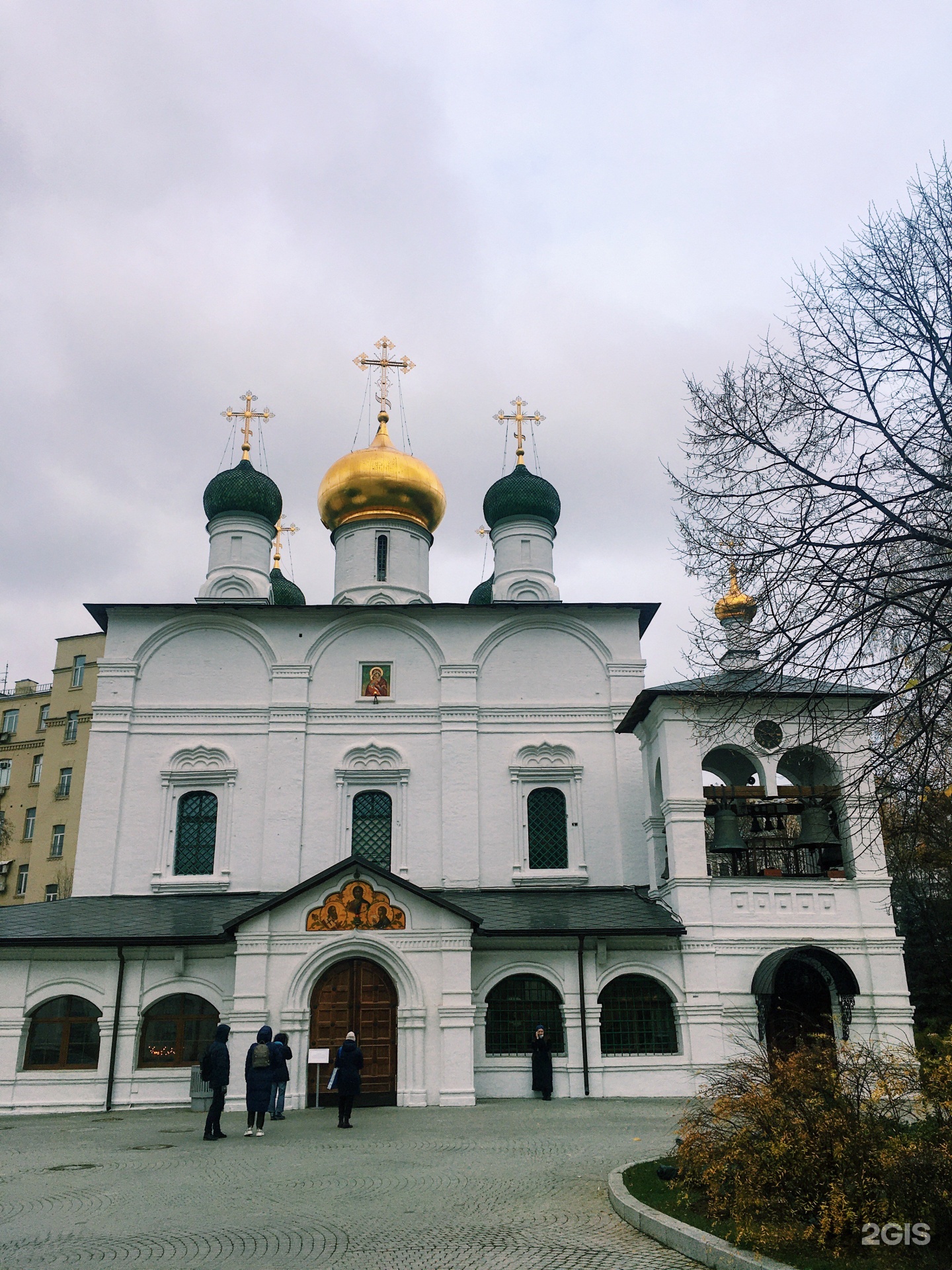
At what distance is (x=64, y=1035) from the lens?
50.5 feet

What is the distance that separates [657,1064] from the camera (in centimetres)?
1512

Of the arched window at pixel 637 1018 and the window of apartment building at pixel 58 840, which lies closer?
the arched window at pixel 637 1018

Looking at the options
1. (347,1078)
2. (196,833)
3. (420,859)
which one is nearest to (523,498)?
(420,859)

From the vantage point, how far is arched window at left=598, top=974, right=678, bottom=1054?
15.4 metres

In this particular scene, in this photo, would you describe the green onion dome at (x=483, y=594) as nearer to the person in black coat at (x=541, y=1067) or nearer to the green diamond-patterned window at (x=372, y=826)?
the green diamond-patterned window at (x=372, y=826)

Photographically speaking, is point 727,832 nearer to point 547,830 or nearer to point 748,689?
point 547,830

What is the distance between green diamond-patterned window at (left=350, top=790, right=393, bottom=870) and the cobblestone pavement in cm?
617

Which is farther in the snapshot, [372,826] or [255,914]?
[372,826]

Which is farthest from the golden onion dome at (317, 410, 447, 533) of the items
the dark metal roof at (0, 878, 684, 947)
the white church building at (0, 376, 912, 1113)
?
the dark metal roof at (0, 878, 684, 947)

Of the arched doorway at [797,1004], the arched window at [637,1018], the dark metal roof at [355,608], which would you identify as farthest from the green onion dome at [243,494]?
the arched doorway at [797,1004]

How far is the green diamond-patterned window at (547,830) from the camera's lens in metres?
17.9

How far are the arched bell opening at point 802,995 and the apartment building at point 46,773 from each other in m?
25.1

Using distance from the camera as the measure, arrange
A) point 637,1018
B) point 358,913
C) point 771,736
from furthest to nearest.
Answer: point 771,736
point 637,1018
point 358,913

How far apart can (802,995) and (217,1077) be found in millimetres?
8919
